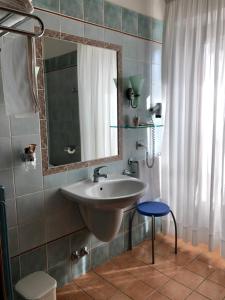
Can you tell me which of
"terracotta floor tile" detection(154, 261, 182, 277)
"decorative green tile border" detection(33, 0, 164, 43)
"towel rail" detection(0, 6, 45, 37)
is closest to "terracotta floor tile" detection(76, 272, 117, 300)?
"terracotta floor tile" detection(154, 261, 182, 277)

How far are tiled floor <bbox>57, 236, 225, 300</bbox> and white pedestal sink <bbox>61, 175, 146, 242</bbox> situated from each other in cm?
38

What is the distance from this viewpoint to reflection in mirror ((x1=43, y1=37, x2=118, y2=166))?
6.21 feet

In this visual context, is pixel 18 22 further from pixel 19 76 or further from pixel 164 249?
pixel 164 249

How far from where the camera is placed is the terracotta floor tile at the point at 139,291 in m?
1.96

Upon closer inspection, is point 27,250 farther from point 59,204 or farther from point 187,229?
point 187,229

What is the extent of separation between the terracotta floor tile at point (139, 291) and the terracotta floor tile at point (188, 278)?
0.27m

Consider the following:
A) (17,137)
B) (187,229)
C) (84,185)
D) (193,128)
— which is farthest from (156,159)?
(17,137)

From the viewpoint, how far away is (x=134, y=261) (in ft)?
7.87

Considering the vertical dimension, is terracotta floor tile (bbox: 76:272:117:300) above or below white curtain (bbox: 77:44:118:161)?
below

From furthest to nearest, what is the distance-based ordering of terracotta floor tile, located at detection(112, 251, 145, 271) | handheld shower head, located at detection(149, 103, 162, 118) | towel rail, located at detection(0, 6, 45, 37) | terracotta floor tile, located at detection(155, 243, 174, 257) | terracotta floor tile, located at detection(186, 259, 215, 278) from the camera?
1. handheld shower head, located at detection(149, 103, 162, 118)
2. terracotta floor tile, located at detection(155, 243, 174, 257)
3. terracotta floor tile, located at detection(112, 251, 145, 271)
4. terracotta floor tile, located at detection(186, 259, 215, 278)
5. towel rail, located at detection(0, 6, 45, 37)

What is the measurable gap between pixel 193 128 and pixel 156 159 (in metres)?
0.50

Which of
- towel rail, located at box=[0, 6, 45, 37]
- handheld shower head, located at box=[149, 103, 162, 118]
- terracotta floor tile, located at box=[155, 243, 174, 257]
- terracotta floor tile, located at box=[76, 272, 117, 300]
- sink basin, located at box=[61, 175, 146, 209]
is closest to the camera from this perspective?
towel rail, located at box=[0, 6, 45, 37]

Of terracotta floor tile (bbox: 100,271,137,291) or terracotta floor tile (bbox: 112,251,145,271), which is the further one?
terracotta floor tile (bbox: 112,251,145,271)

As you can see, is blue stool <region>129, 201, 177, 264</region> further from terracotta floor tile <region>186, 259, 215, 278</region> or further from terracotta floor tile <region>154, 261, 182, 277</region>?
terracotta floor tile <region>186, 259, 215, 278</region>
